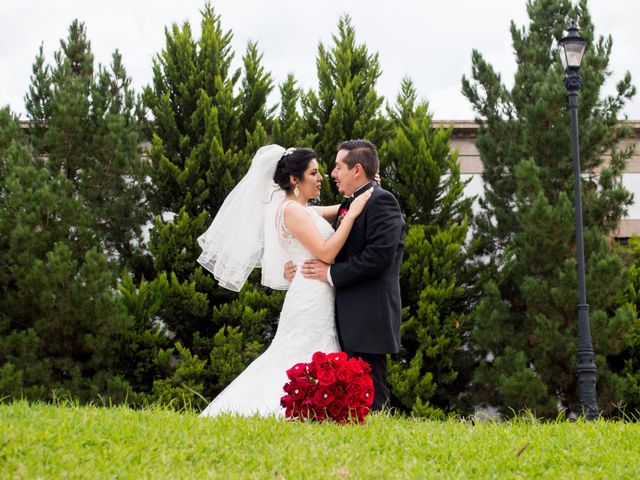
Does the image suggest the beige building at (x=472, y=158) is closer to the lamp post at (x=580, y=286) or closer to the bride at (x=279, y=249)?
the lamp post at (x=580, y=286)

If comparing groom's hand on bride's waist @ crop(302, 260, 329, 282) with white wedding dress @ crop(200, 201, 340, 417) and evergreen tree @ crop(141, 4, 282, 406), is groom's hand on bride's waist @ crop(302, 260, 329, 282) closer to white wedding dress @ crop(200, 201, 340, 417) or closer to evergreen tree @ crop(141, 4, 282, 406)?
white wedding dress @ crop(200, 201, 340, 417)

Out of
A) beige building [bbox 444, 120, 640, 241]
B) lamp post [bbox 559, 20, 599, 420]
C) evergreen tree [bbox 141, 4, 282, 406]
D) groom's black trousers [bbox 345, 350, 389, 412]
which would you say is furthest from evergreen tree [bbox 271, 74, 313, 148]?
groom's black trousers [bbox 345, 350, 389, 412]

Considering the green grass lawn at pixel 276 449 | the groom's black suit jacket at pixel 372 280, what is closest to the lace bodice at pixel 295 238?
the groom's black suit jacket at pixel 372 280

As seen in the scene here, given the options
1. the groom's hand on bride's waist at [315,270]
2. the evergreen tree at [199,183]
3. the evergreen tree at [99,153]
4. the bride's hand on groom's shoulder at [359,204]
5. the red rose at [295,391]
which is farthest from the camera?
the evergreen tree at [99,153]

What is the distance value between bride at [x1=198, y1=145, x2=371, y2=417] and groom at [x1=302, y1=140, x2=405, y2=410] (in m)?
0.11

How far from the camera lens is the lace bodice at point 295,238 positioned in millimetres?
6352

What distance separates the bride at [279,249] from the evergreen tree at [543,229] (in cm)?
569

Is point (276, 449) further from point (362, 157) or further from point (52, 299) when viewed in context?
point (52, 299)

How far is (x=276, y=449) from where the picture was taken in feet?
14.0

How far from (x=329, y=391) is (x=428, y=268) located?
703cm

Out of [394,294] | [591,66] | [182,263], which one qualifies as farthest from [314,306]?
[591,66]

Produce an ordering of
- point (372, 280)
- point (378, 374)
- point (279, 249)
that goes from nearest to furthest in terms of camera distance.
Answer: point (372, 280) < point (378, 374) < point (279, 249)

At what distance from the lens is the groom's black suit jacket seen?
584 cm

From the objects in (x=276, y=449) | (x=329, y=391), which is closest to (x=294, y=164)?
(x=329, y=391)
